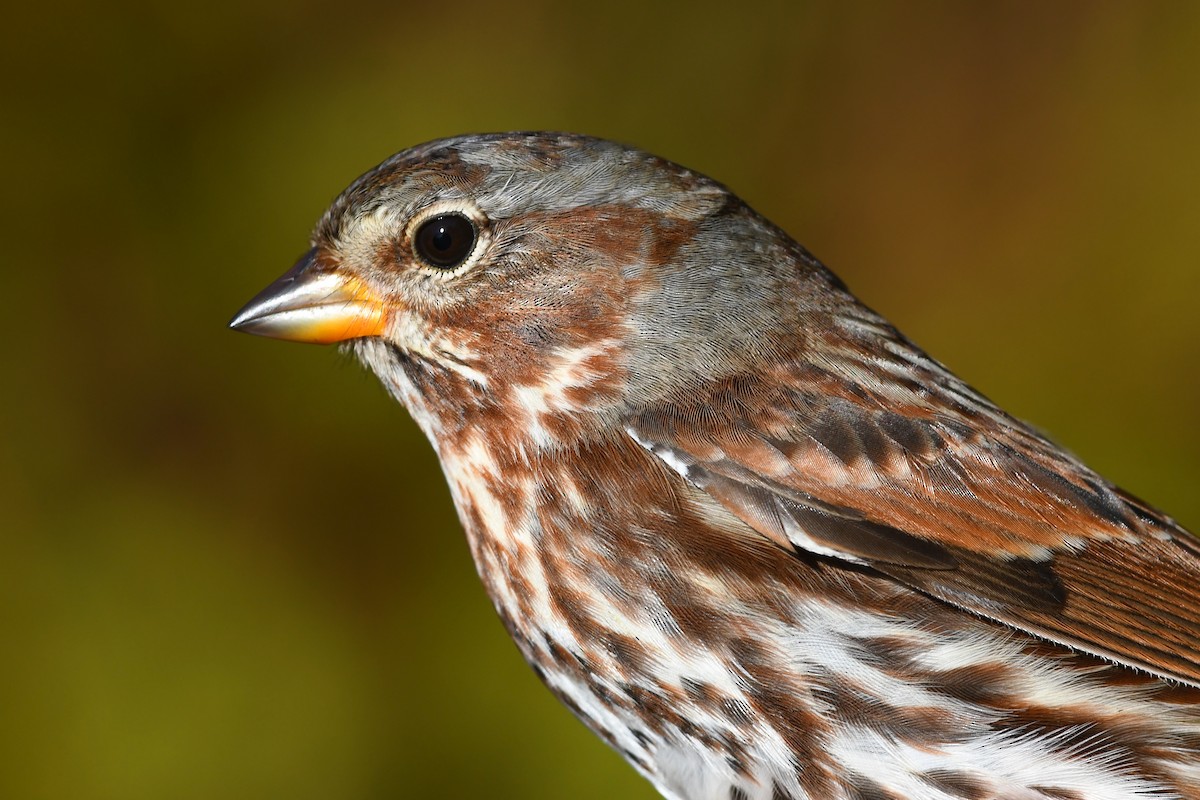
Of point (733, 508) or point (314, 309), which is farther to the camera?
point (314, 309)

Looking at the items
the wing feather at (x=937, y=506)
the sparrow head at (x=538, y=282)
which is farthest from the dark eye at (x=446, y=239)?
the wing feather at (x=937, y=506)

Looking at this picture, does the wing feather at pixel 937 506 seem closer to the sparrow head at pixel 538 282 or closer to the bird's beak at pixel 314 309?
the sparrow head at pixel 538 282

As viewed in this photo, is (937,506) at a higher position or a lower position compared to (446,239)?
lower

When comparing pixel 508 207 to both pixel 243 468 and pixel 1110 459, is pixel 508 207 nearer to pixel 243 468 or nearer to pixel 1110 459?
pixel 243 468

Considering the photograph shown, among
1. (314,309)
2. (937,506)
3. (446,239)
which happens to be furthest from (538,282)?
(937,506)

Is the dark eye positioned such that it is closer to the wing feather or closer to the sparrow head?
the sparrow head

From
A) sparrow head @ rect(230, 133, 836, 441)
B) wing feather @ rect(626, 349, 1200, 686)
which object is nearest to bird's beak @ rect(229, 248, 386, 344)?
sparrow head @ rect(230, 133, 836, 441)

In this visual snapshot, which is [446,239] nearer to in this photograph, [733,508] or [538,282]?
[538,282]
